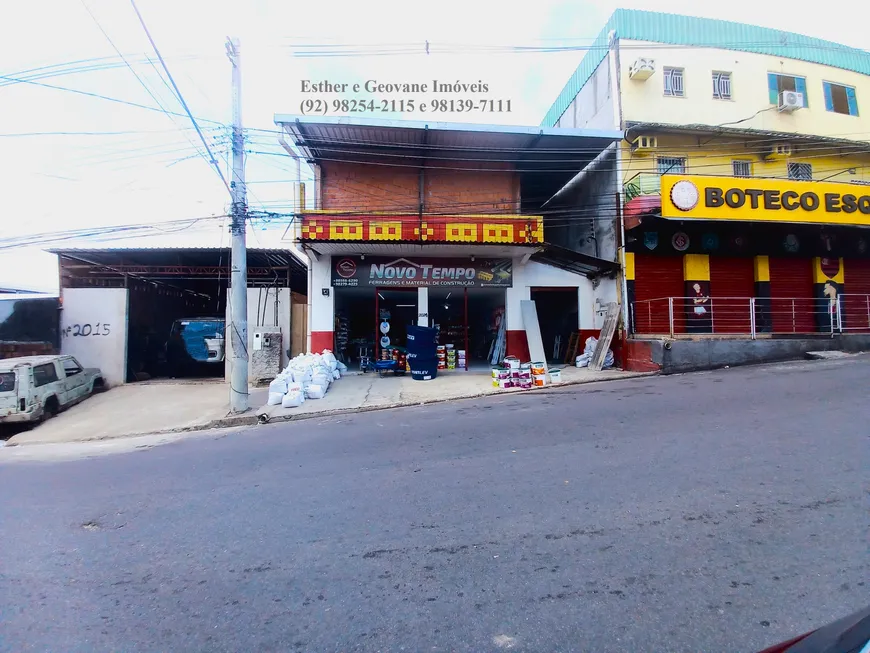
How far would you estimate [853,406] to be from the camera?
23.0 feet

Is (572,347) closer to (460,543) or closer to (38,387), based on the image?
(460,543)

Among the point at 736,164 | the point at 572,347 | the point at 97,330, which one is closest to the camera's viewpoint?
the point at 97,330

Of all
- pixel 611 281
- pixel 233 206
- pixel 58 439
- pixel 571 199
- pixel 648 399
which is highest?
pixel 571 199

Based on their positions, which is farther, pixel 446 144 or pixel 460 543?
pixel 446 144

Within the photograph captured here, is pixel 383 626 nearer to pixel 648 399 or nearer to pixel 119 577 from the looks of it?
pixel 119 577

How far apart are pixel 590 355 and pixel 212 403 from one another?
11.3 metres

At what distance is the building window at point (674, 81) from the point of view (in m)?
15.7

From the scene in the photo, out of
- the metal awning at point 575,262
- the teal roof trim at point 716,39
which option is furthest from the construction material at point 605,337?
the teal roof trim at point 716,39

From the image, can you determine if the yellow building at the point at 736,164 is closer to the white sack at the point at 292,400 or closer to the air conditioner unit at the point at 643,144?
the air conditioner unit at the point at 643,144

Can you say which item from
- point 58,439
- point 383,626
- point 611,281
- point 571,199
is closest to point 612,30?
point 571,199

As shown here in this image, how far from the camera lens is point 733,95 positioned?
53.2 feet

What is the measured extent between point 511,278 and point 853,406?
9491mm

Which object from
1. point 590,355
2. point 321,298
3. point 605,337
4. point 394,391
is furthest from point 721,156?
point 321,298

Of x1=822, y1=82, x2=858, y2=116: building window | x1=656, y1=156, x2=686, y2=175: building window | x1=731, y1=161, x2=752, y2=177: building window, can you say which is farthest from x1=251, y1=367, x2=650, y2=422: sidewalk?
x1=822, y1=82, x2=858, y2=116: building window
